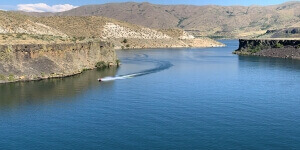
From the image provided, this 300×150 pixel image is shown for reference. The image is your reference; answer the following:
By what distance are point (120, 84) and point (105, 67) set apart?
2888cm

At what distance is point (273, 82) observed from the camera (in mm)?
63594

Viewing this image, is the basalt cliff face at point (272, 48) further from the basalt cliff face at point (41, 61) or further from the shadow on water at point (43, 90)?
the shadow on water at point (43, 90)

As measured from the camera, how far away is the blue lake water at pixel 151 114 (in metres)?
31.5

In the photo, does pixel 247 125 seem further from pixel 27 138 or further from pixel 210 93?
pixel 27 138

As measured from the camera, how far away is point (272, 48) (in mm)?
134500

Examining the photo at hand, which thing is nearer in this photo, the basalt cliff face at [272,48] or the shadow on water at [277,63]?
the shadow on water at [277,63]

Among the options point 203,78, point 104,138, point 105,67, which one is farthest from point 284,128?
point 105,67

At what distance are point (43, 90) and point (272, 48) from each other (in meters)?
101

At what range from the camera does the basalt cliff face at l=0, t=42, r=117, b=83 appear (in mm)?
63812

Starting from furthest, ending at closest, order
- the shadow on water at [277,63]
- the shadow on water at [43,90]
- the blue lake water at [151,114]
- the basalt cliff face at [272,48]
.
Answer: the basalt cliff face at [272,48] < the shadow on water at [277,63] < the shadow on water at [43,90] < the blue lake water at [151,114]

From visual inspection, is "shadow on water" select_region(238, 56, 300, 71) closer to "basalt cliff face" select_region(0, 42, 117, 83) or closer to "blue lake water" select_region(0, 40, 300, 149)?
"blue lake water" select_region(0, 40, 300, 149)

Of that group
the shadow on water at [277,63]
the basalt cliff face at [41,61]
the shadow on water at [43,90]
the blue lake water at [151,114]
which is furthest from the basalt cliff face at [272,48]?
the shadow on water at [43,90]

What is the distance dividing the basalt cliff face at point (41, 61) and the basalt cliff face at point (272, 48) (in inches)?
2817

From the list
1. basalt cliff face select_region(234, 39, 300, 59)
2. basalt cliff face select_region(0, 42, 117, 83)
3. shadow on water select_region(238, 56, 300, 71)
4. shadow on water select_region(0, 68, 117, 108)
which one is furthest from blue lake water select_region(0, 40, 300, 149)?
basalt cliff face select_region(234, 39, 300, 59)
